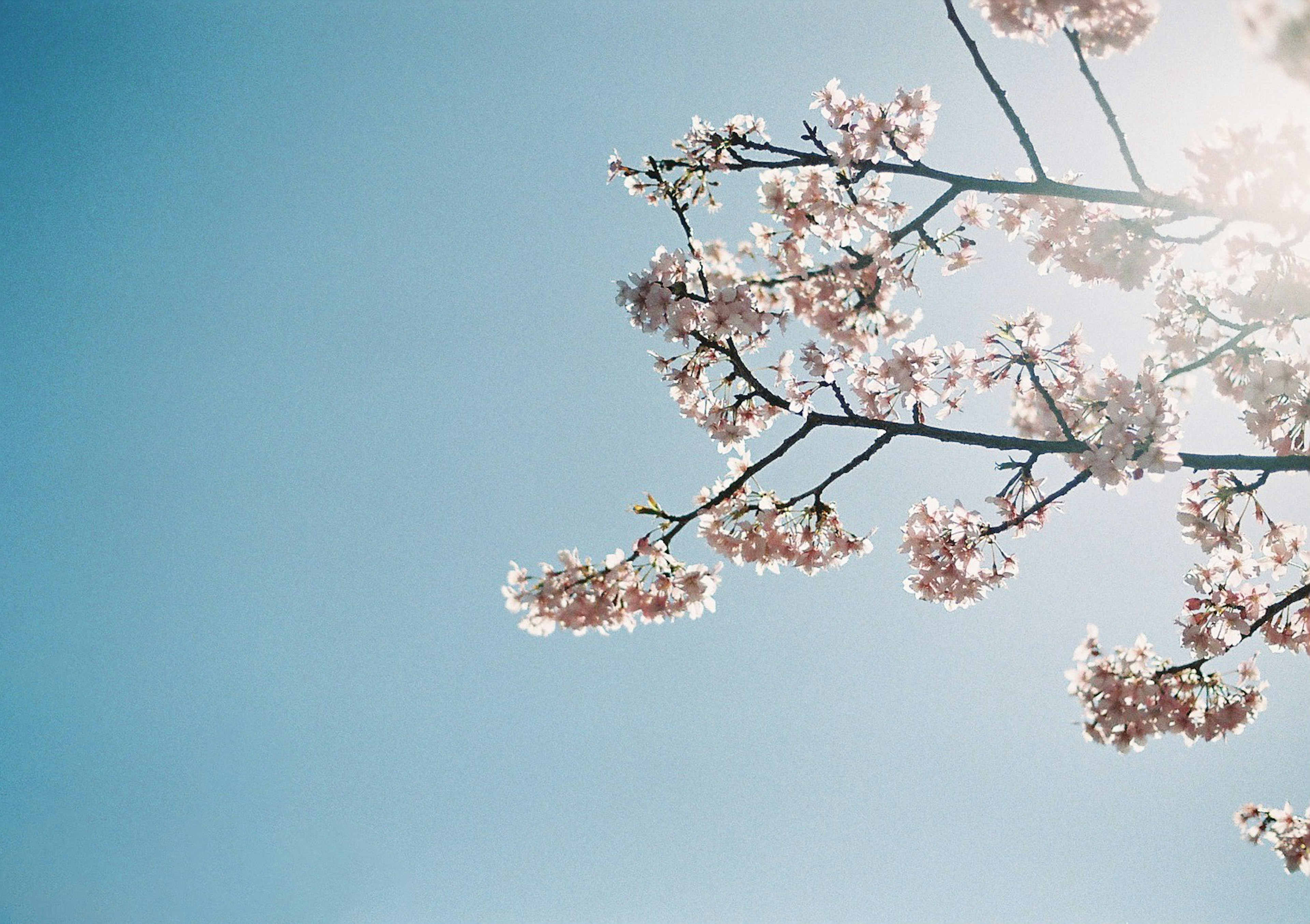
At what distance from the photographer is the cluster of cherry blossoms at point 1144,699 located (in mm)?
4980

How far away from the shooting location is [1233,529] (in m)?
5.24

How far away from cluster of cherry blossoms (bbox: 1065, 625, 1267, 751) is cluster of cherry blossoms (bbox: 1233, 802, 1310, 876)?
2.03 meters

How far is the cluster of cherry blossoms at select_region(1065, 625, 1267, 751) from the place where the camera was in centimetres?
498

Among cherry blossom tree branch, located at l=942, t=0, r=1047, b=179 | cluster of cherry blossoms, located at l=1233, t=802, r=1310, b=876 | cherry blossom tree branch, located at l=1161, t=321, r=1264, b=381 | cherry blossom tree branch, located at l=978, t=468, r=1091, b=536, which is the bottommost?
cluster of cherry blossoms, located at l=1233, t=802, r=1310, b=876

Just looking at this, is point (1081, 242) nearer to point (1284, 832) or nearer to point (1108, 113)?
point (1108, 113)

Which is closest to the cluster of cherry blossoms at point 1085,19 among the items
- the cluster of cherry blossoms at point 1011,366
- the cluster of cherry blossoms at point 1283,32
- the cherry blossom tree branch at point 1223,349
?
the cluster of cherry blossoms at point 1011,366

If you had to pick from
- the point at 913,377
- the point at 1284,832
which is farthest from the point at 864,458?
the point at 1284,832

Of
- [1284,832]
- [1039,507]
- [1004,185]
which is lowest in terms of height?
[1284,832]

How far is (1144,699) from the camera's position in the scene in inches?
194

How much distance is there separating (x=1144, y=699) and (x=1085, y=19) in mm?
4609

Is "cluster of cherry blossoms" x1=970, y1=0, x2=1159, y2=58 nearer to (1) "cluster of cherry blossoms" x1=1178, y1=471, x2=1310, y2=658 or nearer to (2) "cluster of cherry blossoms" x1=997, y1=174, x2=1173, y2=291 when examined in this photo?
(2) "cluster of cherry blossoms" x1=997, y1=174, x2=1173, y2=291

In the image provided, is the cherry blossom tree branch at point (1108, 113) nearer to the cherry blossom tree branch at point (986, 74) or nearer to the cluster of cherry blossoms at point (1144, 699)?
the cherry blossom tree branch at point (986, 74)

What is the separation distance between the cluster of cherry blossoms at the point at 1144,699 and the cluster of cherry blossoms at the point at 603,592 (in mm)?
2917

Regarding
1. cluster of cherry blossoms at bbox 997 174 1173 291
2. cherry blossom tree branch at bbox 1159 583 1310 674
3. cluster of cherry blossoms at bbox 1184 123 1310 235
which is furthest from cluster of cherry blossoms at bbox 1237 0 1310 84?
cherry blossom tree branch at bbox 1159 583 1310 674
